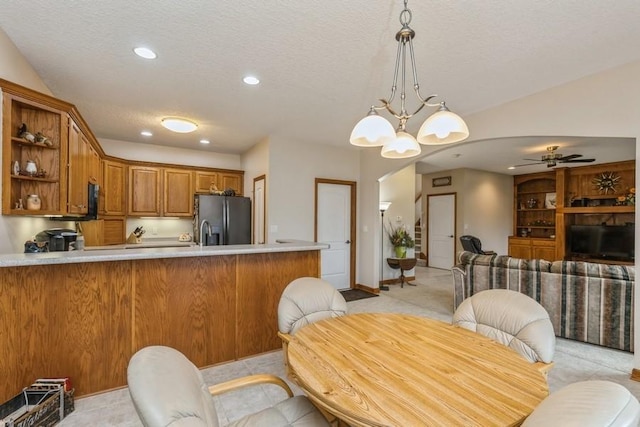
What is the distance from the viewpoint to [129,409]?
6.77 ft

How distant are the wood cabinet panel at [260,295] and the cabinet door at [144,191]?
334 centimetres

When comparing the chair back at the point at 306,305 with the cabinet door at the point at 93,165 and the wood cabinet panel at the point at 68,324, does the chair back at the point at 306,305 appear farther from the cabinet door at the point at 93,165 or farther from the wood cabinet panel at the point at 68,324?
the cabinet door at the point at 93,165

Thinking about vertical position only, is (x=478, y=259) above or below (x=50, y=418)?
above

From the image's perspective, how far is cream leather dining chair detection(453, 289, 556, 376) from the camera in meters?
1.51

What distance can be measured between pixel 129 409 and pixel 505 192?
30.1 ft

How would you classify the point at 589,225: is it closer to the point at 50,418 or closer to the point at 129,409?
the point at 129,409

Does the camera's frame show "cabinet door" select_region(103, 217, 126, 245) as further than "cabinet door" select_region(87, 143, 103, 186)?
Yes

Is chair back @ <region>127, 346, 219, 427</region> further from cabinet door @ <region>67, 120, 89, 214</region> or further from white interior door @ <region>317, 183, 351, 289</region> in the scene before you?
white interior door @ <region>317, 183, 351, 289</region>

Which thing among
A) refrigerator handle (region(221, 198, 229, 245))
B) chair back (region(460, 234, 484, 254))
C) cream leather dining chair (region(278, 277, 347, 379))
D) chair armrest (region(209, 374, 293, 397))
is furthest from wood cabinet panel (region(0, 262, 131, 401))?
chair back (region(460, 234, 484, 254))

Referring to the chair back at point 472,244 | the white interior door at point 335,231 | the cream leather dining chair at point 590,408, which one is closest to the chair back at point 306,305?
the cream leather dining chair at point 590,408

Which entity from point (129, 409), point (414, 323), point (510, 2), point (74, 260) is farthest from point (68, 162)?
point (510, 2)

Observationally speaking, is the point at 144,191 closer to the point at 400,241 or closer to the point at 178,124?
the point at 178,124

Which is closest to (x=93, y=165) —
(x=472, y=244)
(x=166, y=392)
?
(x=166, y=392)

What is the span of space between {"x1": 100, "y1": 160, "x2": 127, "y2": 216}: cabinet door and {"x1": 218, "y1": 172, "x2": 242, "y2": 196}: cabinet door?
1.59 m
